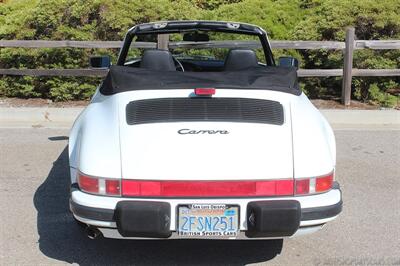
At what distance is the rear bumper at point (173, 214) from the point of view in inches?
135

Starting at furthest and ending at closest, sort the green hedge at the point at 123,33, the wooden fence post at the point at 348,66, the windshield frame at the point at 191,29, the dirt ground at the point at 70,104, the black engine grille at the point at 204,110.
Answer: the green hedge at the point at 123,33
the dirt ground at the point at 70,104
the wooden fence post at the point at 348,66
the windshield frame at the point at 191,29
the black engine grille at the point at 204,110

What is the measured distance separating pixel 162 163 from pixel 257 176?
58cm

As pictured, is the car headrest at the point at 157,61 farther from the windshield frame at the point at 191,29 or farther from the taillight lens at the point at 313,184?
the taillight lens at the point at 313,184

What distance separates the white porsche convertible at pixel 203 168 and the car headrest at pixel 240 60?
1.15 metres

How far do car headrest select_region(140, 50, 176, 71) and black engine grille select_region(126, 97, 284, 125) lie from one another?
3.41 feet

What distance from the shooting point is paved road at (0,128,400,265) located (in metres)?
4.20

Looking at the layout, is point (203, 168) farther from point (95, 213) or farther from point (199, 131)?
point (95, 213)

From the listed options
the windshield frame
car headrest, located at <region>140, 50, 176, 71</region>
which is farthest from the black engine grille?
the windshield frame

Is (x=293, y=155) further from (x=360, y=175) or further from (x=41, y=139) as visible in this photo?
(x=41, y=139)

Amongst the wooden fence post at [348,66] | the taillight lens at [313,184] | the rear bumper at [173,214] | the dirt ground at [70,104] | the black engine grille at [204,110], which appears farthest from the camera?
the dirt ground at [70,104]

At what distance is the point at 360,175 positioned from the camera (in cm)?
635

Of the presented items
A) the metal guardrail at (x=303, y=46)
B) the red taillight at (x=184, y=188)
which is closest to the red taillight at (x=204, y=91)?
the red taillight at (x=184, y=188)

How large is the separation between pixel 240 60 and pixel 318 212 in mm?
1902

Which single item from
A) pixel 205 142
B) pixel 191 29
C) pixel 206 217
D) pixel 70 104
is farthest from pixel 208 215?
pixel 70 104
